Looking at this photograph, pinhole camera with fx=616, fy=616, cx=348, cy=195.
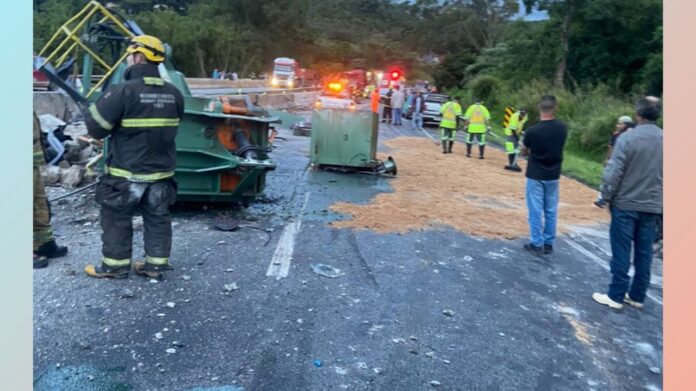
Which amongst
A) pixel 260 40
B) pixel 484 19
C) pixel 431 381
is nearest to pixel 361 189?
pixel 431 381

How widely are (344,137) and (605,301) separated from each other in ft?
22.3

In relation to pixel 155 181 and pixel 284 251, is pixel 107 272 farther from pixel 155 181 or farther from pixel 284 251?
pixel 284 251

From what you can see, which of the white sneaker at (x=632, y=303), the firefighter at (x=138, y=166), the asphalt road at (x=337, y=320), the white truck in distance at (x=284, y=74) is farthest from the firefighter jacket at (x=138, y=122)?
the white truck in distance at (x=284, y=74)

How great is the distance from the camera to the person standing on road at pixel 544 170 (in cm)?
696

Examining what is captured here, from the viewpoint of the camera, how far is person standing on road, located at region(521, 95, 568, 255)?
6.96 meters

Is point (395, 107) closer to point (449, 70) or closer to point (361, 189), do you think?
point (361, 189)

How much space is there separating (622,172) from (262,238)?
3.64 m

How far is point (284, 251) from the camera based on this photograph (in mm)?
6254

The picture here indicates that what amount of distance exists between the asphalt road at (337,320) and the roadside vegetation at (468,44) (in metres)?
3.89

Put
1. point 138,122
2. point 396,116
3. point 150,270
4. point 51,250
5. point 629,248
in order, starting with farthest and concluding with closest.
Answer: point 396,116 < point 51,250 < point 629,248 < point 150,270 < point 138,122

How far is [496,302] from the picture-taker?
17.4ft

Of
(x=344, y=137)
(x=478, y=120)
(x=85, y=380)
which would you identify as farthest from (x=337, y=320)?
(x=478, y=120)

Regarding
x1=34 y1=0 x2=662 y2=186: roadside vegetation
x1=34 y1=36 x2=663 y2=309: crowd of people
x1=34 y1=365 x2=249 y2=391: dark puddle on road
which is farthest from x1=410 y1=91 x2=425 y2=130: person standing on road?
x1=34 y1=365 x2=249 y2=391: dark puddle on road

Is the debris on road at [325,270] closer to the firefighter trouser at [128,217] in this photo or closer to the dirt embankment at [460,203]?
the firefighter trouser at [128,217]
